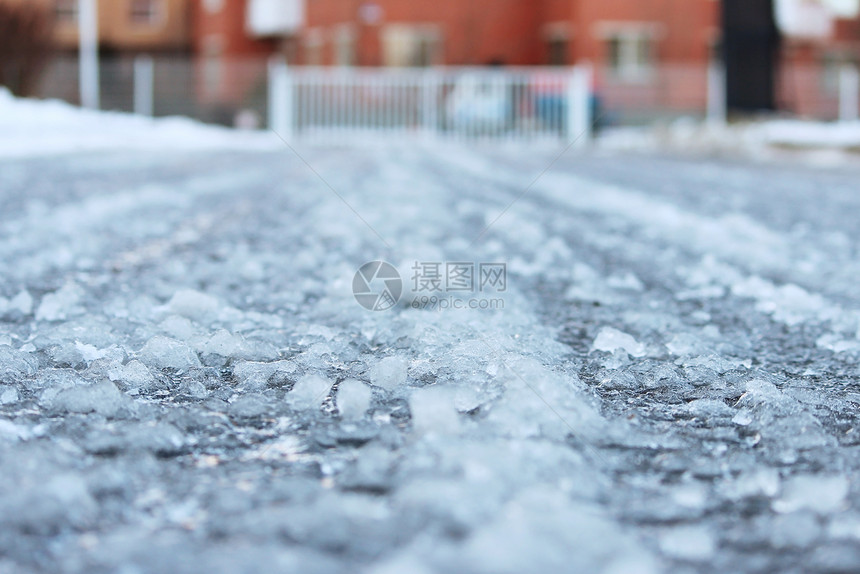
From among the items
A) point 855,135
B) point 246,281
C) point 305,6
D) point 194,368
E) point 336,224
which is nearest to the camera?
point 194,368

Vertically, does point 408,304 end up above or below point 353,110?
below

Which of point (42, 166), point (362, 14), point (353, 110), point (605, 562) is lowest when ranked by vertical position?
point (605, 562)

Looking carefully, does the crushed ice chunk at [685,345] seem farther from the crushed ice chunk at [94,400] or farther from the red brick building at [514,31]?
the red brick building at [514,31]

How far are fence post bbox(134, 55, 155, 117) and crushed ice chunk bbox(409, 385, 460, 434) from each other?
15.0 m

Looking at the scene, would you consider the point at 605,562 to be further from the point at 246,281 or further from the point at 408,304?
the point at 246,281

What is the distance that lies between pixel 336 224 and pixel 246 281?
1.02 meters

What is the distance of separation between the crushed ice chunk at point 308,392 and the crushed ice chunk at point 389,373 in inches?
3.4

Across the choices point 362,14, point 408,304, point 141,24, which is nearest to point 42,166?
point 408,304

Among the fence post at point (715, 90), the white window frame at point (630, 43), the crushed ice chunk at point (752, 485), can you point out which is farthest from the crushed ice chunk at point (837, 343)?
the white window frame at point (630, 43)

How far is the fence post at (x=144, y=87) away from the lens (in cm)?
1490

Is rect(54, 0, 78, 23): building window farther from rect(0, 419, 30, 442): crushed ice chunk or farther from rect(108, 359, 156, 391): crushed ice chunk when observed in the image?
rect(0, 419, 30, 442): crushed ice chunk

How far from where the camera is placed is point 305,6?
68.9 feet

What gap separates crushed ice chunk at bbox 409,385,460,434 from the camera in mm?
936

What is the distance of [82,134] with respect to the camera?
9.10m
